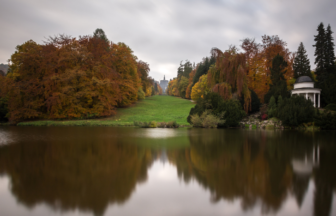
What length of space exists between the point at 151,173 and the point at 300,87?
29094 mm

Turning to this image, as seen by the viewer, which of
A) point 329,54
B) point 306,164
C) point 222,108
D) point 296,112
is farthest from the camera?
point 329,54

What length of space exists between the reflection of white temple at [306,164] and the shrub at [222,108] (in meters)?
13.0

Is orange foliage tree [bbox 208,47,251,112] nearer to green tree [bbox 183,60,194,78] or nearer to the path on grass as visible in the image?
the path on grass

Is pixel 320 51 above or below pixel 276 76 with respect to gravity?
above

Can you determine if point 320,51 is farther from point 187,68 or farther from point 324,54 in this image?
point 187,68

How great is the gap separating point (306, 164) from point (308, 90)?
23.7 metres

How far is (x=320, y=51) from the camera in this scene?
3234 centimetres

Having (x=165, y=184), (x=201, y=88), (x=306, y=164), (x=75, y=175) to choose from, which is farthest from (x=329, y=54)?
(x=75, y=175)

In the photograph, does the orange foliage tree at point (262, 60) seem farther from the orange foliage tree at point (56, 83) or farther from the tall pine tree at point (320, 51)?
the orange foliage tree at point (56, 83)

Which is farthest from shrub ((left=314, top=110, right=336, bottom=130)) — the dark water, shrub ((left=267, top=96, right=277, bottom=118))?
the dark water

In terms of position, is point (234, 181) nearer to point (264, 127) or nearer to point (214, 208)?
point (214, 208)

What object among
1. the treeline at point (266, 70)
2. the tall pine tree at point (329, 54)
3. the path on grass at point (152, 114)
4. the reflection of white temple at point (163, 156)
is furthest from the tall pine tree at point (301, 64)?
the reflection of white temple at point (163, 156)

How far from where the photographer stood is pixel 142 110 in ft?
121

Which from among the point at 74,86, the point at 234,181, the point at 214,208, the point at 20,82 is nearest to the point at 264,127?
the point at 234,181
